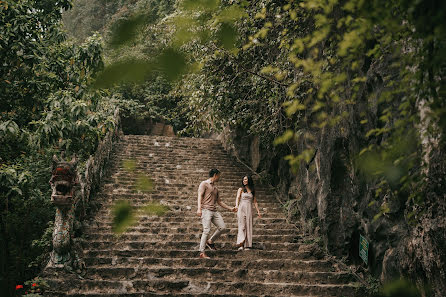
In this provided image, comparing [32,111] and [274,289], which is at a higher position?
[32,111]

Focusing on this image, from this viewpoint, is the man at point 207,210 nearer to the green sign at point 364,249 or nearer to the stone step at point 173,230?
the stone step at point 173,230

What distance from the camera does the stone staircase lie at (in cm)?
520

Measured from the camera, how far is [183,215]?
7473mm

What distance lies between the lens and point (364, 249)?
17.1ft

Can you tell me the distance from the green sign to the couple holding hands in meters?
1.70

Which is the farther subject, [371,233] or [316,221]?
[316,221]

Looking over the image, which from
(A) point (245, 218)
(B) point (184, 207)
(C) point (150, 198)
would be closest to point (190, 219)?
(B) point (184, 207)

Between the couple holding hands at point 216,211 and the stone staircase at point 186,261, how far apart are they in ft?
0.66

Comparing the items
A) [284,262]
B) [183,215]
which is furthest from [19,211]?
[284,262]

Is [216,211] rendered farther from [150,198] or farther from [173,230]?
[150,198]

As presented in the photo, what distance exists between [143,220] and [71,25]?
16116mm

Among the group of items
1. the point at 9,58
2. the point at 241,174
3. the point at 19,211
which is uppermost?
the point at 9,58

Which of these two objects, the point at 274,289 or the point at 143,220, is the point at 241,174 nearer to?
the point at 143,220

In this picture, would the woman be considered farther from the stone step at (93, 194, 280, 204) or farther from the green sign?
the stone step at (93, 194, 280, 204)
